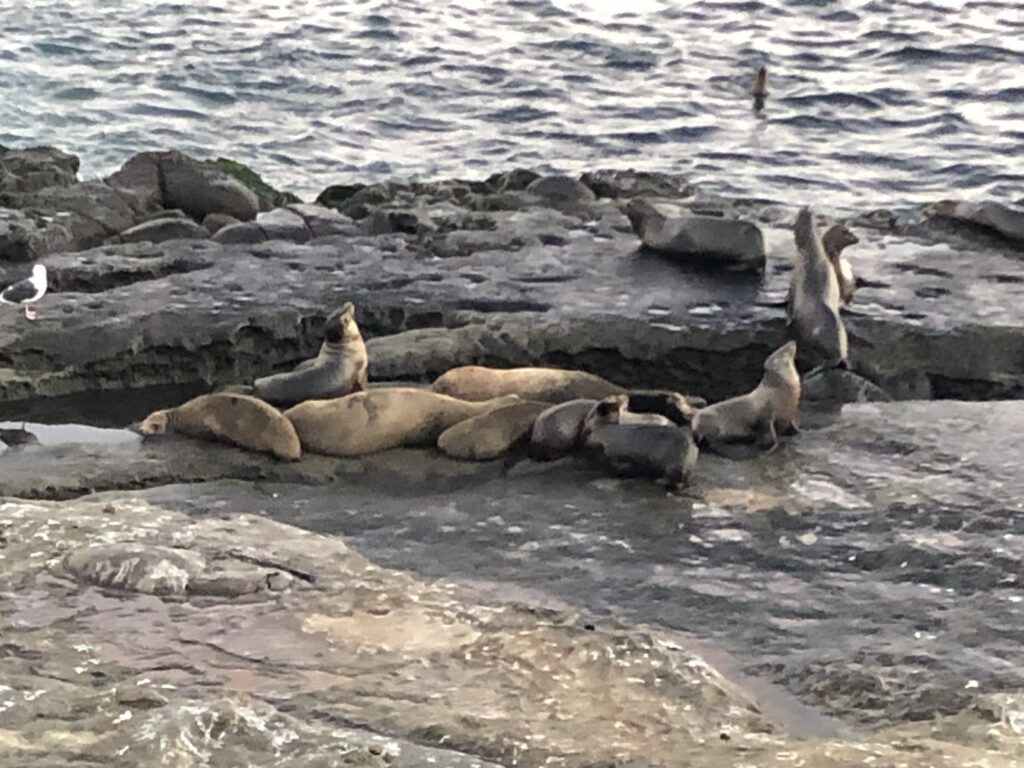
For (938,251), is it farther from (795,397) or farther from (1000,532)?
(1000,532)

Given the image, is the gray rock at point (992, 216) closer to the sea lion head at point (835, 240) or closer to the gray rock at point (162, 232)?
the sea lion head at point (835, 240)

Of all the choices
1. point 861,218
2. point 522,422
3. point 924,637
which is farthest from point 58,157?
point 924,637

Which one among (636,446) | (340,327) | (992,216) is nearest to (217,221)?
(340,327)

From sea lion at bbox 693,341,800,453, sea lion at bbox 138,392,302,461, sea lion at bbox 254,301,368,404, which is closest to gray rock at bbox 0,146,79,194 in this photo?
sea lion at bbox 254,301,368,404

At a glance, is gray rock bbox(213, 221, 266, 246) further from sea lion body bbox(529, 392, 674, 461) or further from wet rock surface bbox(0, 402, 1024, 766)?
sea lion body bbox(529, 392, 674, 461)

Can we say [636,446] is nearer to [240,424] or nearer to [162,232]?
[240,424]

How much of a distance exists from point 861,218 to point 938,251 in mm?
1814

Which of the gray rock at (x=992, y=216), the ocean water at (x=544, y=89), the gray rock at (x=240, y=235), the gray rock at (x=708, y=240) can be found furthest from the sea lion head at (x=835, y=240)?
the ocean water at (x=544, y=89)

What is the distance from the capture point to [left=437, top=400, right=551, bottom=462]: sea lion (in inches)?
269

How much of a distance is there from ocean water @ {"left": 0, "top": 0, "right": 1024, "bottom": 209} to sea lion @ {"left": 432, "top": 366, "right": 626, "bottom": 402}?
24.9 feet

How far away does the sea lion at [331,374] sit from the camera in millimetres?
7457

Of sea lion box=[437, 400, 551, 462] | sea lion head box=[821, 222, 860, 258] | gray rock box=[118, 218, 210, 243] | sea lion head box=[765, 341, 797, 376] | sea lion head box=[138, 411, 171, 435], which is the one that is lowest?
gray rock box=[118, 218, 210, 243]

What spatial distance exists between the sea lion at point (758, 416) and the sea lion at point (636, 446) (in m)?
0.28

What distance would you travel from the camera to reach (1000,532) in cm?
599
